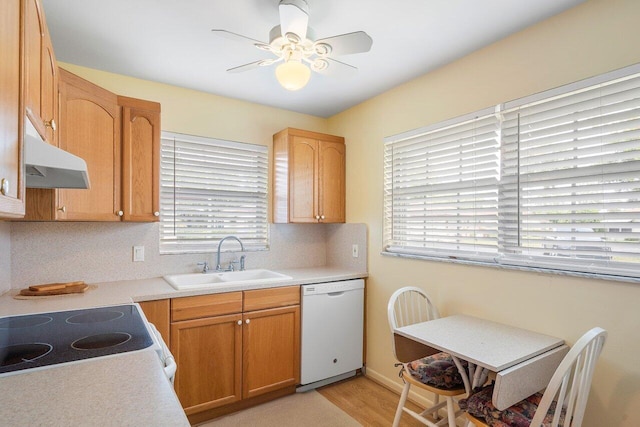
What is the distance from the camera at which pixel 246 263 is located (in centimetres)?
310

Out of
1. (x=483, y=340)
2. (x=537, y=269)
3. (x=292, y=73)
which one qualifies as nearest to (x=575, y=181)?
(x=537, y=269)

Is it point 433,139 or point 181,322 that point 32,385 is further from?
point 433,139

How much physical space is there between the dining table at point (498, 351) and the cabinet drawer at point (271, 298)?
93 cm

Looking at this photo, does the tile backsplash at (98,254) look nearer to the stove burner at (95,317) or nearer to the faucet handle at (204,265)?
the faucet handle at (204,265)

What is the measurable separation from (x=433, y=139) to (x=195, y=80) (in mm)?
1931

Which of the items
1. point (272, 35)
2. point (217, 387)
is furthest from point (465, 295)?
point (272, 35)

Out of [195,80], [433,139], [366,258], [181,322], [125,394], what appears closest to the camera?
[125,394]

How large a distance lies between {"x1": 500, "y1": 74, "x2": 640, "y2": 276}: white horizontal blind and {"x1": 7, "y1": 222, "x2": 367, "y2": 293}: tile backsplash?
1391 mm

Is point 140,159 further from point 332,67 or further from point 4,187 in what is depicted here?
point 4,187

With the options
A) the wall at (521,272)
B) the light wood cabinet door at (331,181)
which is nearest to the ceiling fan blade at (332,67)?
the wall at (521,272)

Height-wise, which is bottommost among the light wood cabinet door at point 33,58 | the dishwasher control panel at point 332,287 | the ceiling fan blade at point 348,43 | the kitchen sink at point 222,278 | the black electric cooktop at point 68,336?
the dishwasher control panel at point 332,287

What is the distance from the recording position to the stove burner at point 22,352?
42.1 inches

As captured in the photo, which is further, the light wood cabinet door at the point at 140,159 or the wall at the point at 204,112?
the wall at the point at 204,112

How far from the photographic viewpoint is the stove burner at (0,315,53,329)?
144 centimetres
